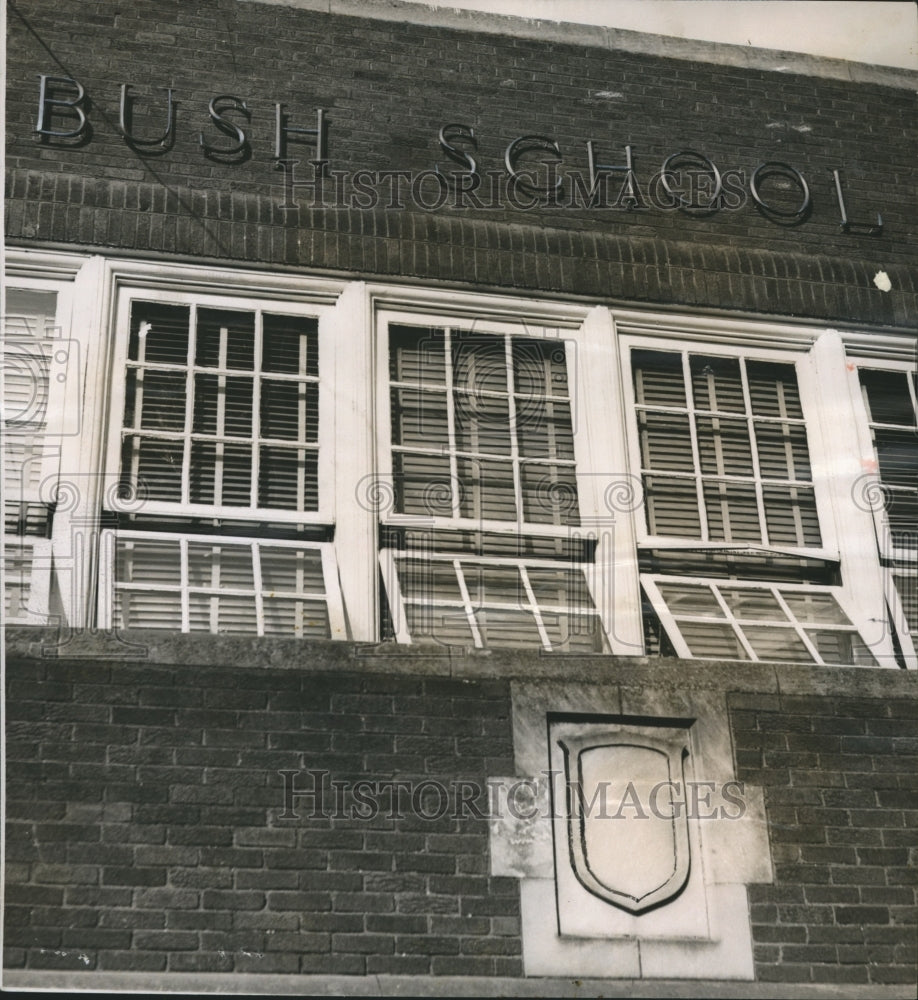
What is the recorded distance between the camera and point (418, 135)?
7703 millimetres

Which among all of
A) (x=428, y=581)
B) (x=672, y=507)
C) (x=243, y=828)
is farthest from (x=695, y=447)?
(x=243, y=828)

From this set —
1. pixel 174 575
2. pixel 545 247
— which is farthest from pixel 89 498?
pixel 545 247

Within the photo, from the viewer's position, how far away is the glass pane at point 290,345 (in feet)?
22.9

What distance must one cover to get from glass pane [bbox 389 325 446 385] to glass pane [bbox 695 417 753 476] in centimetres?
119

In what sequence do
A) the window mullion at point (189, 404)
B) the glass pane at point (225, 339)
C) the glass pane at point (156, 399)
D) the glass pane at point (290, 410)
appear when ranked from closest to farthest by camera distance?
the window mullion at point (189, 404), the glass pane at point (156, 399), the glass pane at point (290, 410), the glass pane at point (225, 339)

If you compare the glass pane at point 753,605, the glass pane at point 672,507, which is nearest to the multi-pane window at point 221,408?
the glass pane at point 672,507

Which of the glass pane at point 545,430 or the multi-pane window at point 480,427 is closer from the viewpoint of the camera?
the multi-pane window at point 480,427

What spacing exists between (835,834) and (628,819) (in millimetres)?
810

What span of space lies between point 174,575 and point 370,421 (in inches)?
42.0

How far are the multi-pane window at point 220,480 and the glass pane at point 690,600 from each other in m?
1.40

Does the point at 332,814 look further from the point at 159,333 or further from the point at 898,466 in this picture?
the point at 898,466

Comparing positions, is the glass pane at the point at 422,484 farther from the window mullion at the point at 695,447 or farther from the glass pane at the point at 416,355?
the window mullion at the point at 695,447

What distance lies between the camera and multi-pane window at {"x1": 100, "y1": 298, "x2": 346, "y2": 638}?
6.38m

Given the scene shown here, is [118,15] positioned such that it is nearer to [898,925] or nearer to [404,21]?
[404,21]
